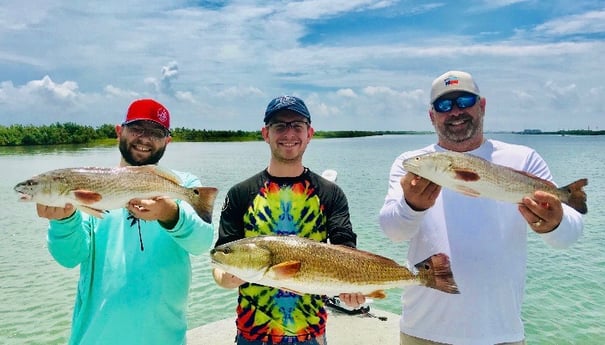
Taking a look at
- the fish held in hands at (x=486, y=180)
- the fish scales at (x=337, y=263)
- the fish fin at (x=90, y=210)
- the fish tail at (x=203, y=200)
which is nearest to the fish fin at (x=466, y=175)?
the fish held in hands at (x=486, y=180)

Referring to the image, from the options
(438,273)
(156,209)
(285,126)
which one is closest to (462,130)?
(438,273)

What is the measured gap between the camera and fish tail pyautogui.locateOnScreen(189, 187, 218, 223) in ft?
10.8

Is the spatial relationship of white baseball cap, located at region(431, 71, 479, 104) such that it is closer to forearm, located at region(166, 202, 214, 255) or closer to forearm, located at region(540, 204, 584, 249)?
forearm, located at region(540, 204, 584, 249)

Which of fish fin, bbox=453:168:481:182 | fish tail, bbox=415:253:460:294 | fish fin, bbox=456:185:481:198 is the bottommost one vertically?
fish tail, bbox=415:253:460:294

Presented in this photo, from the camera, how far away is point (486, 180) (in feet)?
9.64

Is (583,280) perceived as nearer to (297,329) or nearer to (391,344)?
(391,344)

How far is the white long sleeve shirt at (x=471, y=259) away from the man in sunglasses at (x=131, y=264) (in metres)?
1.49

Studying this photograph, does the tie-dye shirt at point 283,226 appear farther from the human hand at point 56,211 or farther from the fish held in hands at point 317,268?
the human hand at point 56,211

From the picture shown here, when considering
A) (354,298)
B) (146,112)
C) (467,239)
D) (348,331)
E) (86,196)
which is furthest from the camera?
(348,331)

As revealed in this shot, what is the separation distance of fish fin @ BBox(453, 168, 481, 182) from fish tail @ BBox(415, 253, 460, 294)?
50 centimetres

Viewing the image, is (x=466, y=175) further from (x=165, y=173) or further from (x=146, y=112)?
(x=146, y=112)

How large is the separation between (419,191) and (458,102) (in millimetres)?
878

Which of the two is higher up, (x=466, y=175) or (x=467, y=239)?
(x=466, y=175)

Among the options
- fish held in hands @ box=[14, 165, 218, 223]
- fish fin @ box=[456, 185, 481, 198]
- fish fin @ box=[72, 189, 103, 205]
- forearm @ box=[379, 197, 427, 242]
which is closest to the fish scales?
forearm @ box=[379, 197, 427, 242]
